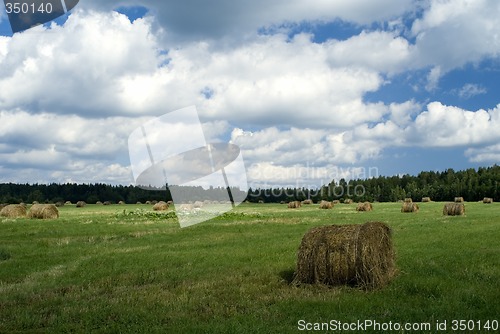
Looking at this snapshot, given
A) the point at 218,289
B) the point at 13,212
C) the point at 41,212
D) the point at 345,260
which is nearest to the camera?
the point at 218,289

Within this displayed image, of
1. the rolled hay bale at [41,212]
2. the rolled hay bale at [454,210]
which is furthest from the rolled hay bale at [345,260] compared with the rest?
the rolled hay bale at [41,212]

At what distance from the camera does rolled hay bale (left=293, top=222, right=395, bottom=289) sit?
12516 mm

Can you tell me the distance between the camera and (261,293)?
1170 centimetres

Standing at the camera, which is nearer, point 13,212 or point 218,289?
point 218,289

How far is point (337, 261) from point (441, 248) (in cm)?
718

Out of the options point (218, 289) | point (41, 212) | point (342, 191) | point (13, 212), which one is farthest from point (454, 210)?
point (342, 191)

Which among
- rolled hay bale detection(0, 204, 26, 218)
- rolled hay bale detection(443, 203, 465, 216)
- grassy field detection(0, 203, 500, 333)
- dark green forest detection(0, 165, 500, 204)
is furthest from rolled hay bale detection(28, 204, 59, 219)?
dark green forest detection(0, 165, 500, 204)

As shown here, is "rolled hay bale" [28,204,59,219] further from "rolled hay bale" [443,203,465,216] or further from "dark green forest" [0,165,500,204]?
"dark green forest" [0,165,500,204]

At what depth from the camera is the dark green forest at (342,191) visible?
A: 133m

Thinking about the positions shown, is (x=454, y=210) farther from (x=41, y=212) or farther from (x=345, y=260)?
(x=41, y=212)

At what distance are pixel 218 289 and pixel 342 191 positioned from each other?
508 ft

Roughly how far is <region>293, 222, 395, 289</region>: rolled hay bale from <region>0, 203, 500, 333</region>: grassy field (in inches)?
17.6

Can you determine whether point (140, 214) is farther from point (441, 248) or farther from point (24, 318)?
point (24, 318)

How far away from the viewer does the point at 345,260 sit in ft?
41.9
